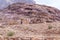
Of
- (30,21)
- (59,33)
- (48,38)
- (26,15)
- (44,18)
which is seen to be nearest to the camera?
(48,38)

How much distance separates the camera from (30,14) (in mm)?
39969

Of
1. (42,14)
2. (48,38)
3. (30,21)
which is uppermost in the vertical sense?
(42,14)

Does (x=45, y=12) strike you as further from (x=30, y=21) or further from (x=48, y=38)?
(x=48, y=38)

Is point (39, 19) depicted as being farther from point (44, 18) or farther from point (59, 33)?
point (59, 33)

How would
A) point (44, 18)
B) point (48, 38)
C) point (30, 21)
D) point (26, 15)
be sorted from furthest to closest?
point (26, 15)
point (44, 18)
point (30, 21)
point (48, 38)

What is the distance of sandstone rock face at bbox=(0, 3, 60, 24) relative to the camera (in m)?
36.3

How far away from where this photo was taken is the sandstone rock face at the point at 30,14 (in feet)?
119

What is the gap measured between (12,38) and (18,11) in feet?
76.8

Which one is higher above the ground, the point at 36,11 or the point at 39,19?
the point at 36,11

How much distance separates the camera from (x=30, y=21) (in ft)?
114

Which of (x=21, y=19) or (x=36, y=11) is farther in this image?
(x=36, y=11)

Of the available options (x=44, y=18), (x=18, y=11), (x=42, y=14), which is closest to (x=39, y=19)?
(x=44, y=18)

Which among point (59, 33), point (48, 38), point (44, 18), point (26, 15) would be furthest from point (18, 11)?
point (48, 38)

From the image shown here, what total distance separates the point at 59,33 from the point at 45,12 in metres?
19.4
